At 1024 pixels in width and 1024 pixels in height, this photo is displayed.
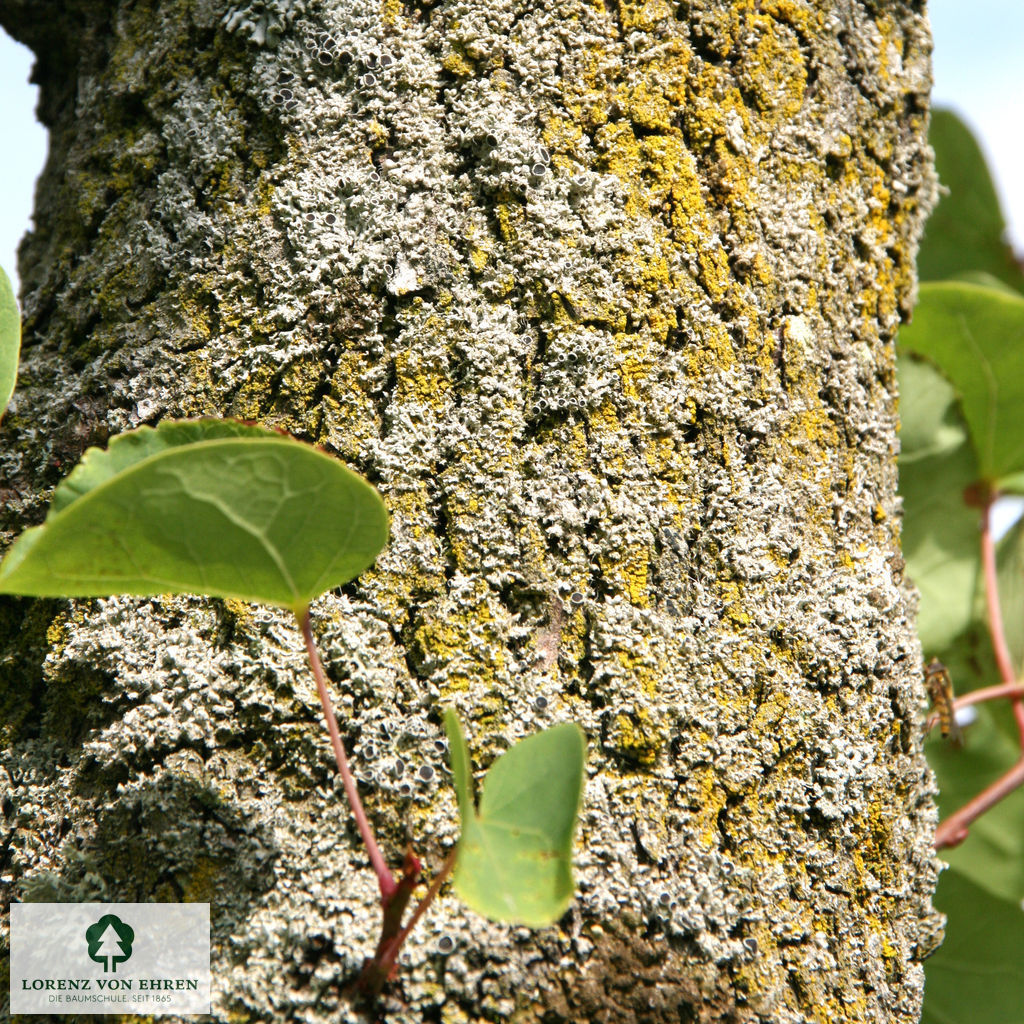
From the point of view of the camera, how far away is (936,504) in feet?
4.33

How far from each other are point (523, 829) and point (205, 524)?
26cm

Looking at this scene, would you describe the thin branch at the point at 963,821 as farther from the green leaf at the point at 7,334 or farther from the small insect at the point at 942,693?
the green leaf at the point at 7,334

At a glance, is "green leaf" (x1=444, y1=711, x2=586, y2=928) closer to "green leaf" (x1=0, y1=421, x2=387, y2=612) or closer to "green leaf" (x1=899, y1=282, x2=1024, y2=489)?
"green leaf" (x1=0, y1=421, x2=387, y2=612)

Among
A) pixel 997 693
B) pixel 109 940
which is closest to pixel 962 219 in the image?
pixel 997 693

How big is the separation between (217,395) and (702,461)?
446mm

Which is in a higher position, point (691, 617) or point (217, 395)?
point (217, 395)

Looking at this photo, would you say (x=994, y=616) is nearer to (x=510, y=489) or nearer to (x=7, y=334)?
(x=510, y=489)

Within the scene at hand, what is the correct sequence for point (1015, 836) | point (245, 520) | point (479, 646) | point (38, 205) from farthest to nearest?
1. point (1015, 836)
2. point (38, 205)
3. point (479, 646)
4. point (245, 520)

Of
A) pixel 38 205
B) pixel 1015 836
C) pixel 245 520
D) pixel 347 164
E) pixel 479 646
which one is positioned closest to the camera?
pixel 245 520

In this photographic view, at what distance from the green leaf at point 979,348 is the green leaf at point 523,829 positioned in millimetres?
977

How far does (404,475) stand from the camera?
0.73m

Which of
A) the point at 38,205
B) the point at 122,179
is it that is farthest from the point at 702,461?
the point at 38,205

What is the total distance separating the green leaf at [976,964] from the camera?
1.21 meters

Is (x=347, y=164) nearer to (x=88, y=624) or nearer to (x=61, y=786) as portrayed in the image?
(x=88, y=624)
